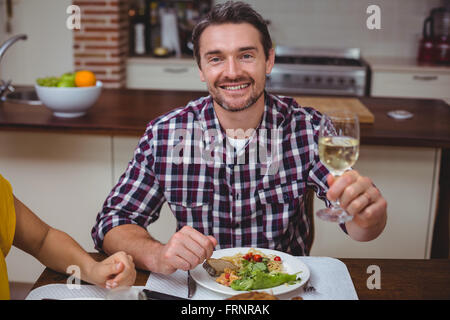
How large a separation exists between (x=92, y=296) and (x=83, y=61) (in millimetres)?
3035

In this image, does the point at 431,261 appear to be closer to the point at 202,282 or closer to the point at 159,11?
the point at 202,282

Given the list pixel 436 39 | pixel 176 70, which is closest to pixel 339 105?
pixel 176 70

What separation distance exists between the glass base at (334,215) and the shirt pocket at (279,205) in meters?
0.53

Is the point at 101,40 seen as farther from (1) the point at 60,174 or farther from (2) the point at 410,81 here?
(2) the point at 410,81

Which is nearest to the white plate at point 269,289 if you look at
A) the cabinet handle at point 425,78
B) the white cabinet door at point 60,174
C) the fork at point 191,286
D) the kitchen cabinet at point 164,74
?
the fork at point 191,286

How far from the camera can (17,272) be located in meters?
2.49

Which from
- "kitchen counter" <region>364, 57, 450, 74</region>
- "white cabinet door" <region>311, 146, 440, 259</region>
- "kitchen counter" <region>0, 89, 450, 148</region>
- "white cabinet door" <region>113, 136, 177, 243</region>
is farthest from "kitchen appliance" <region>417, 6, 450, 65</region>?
"white cabinet door" <region>113, 136, 177, 243</region>

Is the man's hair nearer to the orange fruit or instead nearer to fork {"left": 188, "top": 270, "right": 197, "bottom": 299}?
fork {"left": 188, "top": 270, "right": 197, "bottom": 299}

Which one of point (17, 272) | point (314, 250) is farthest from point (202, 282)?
point (17, 272)

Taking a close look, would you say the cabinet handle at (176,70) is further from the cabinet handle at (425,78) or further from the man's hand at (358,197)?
the man's hand at (358,197)

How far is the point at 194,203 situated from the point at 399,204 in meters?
1.07

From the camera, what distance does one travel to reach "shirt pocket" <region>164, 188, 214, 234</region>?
1.57 metres

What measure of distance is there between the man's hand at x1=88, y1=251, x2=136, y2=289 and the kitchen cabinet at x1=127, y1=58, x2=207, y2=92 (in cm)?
291

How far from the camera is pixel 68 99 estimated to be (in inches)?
88.2
